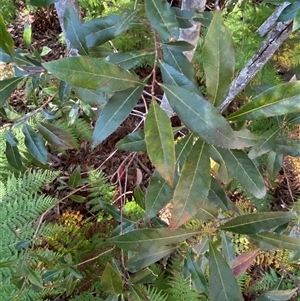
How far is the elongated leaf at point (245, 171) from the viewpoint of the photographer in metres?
0.74

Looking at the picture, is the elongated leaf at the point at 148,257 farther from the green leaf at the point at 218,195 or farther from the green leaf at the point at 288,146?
the green leaf at the point at 288,146

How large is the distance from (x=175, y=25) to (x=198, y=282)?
0.76 metres

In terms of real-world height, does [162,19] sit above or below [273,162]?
above

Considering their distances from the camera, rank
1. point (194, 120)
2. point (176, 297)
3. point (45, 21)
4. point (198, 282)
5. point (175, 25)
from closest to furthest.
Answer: point (194, 120), point (175, 25), point (198, 282), point (176, 297), point (45, 21)

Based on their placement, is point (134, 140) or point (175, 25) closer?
point (175, 25)

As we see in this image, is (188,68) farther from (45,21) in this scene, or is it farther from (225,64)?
(45,21)

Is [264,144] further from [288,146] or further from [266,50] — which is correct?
[266,50]

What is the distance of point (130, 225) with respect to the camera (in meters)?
1.29

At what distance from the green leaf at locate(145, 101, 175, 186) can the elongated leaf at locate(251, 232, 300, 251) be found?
0.43 meters

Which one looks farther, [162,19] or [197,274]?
[197,274]

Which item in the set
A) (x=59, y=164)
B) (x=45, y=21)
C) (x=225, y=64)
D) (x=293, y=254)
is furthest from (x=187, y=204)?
(x=45, y=21)

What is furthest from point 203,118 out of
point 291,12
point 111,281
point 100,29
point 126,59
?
point 111,281

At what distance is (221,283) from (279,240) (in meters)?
0.20

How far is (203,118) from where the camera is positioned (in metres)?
0.58
